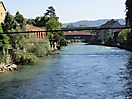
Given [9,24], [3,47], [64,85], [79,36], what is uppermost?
[9,24]

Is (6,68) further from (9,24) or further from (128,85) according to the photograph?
(9,24)

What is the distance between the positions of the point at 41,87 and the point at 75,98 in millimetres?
→ 4320

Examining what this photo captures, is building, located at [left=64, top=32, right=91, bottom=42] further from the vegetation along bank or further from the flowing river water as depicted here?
the flowing river water

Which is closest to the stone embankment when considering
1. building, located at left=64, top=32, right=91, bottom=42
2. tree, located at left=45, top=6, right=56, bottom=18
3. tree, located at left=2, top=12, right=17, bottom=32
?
tree, located at left=2, top=12, right=17, bottom=32

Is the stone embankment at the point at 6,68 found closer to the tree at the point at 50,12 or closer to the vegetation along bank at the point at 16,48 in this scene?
the vegetation along bank at the point at 16,48

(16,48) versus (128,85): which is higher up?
(16,48)

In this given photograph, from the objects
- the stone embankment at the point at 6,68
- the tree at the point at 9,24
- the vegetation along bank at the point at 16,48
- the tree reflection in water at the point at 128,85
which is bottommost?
the tree reflection in water at the point at 128,85

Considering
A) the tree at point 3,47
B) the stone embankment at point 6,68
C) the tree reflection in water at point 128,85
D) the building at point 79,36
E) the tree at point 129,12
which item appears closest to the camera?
the tree reflection in water at point 128,85

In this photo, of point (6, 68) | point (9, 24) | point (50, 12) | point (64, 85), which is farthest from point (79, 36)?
point (64, 85)

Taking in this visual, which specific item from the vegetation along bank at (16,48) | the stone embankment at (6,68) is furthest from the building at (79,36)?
the stone embankment at (6,68)

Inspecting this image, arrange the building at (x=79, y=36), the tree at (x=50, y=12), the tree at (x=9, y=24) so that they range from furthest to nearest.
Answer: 1. the building at (x=79, y=36)
2. the tree at (x=50, y=12)
3. the tree at (x=9, y=24)

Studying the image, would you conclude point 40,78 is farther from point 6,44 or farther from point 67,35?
point 67,35

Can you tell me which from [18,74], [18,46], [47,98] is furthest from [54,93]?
[18,46]

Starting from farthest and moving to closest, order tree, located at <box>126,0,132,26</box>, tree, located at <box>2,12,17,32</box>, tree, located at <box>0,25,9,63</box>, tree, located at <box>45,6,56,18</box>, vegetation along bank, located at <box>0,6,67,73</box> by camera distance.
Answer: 1. tree, located at <box>45,6,56,18</box>
2. tree, located at <box>2,12,17,32</box>
3. tree, located at <box>126,0,132,26</box>
4. vegetation along bank, located at <box>0,6,67,73</box>
5. tree, located at <box>0,25,9,63</box>
